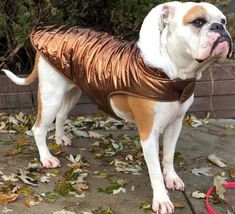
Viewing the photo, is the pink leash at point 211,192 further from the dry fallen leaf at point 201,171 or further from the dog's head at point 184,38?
the dog's head at point 184,38

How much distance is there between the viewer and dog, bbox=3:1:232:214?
3.34 metres

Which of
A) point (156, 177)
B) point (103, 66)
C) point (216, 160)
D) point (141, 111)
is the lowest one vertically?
point (216, 160)

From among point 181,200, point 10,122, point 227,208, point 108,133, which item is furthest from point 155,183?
point 10,122

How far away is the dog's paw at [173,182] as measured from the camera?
13.4 ft

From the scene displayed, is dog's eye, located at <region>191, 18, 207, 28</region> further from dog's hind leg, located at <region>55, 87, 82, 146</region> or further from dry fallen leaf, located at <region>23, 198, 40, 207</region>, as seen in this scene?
dry fallen leaf, located at <region>23, 198, 40, 207</region>

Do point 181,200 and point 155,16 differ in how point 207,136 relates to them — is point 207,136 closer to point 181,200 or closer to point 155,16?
point 181,200

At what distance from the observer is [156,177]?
12.3 feet

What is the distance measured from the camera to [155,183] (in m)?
3.77

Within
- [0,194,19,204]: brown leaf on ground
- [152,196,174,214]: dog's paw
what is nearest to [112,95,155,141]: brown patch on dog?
[152,196,174,214]: dog's paw

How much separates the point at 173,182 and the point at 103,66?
1.04 metres

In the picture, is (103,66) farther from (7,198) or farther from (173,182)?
(7,198)

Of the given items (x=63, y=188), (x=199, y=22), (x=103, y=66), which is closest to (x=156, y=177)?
(x=63, y=188)

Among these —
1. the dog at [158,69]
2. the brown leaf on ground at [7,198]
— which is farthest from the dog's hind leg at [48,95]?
the brown leaf on ground at [7,198]

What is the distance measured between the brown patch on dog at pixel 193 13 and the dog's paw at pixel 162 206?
1244 millimetres
